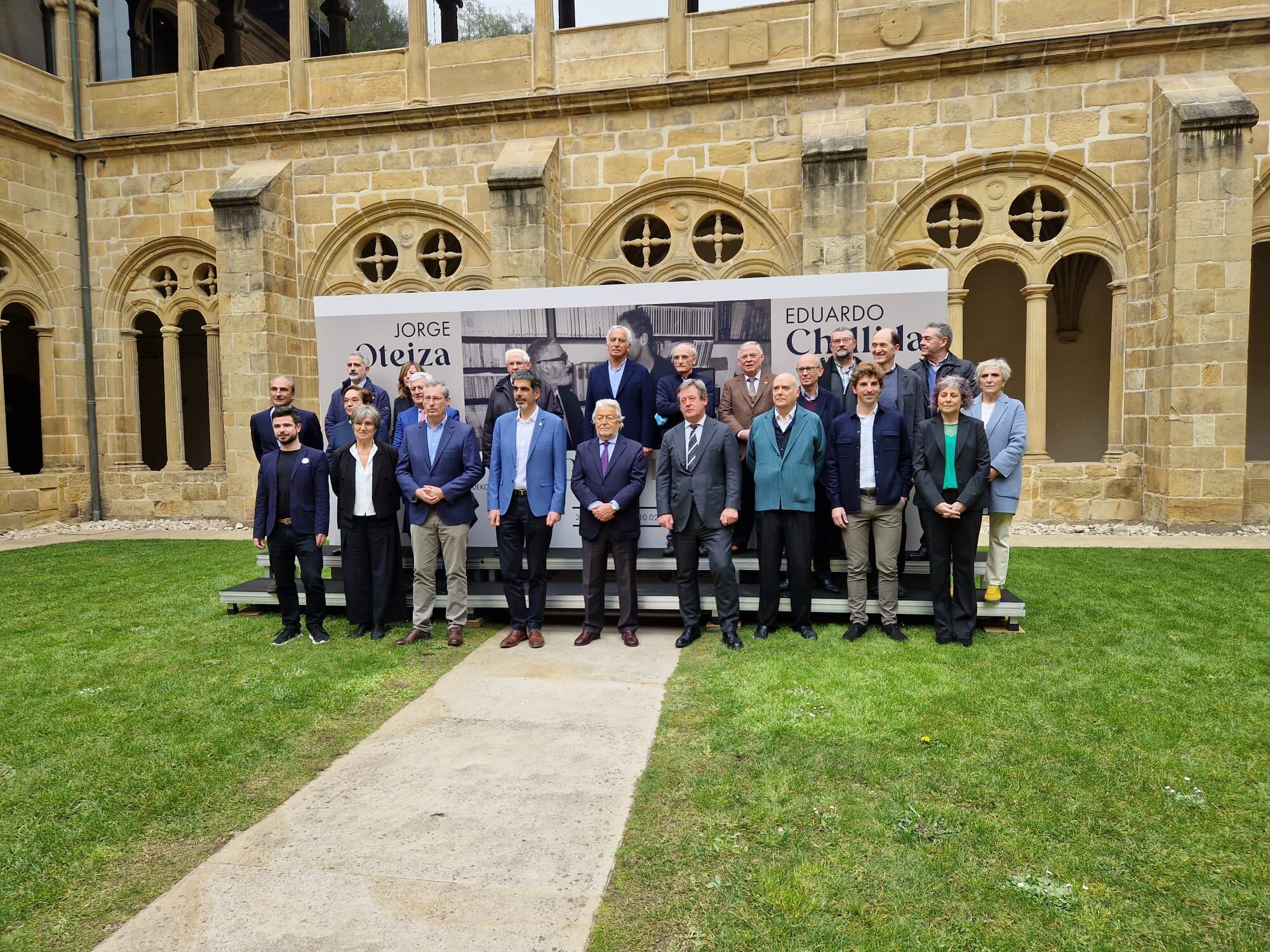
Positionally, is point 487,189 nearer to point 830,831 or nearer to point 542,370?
point 542,370

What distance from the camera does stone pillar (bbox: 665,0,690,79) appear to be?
1096cm

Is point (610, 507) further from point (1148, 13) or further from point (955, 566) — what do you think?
point (1148, 13)

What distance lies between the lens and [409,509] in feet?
18.8

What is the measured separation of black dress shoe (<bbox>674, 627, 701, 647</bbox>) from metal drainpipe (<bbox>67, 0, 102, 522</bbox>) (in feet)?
39.2

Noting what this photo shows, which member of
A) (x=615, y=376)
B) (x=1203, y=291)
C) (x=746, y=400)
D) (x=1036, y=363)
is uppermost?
(x=1203, y=291)

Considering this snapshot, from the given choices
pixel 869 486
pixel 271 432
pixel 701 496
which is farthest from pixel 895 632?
pixel 271 432

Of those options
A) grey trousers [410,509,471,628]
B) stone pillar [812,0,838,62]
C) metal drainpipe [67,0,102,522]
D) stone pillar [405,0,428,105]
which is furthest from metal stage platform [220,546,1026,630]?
metal drainpipe [67,0,102,522]

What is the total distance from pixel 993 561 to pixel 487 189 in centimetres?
885

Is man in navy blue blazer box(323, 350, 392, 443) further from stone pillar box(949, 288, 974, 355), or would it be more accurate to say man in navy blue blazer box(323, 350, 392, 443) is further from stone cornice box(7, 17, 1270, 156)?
stone pillar box(949, 288, 974, 355)

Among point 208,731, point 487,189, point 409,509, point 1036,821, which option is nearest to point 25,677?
point 208,731

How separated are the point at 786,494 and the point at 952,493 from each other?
43.4 inches

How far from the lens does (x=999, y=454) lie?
5.34m

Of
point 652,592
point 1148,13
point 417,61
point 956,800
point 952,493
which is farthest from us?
point 417,61

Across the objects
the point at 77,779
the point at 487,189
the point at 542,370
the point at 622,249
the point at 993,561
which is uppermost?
the point at 487,189
